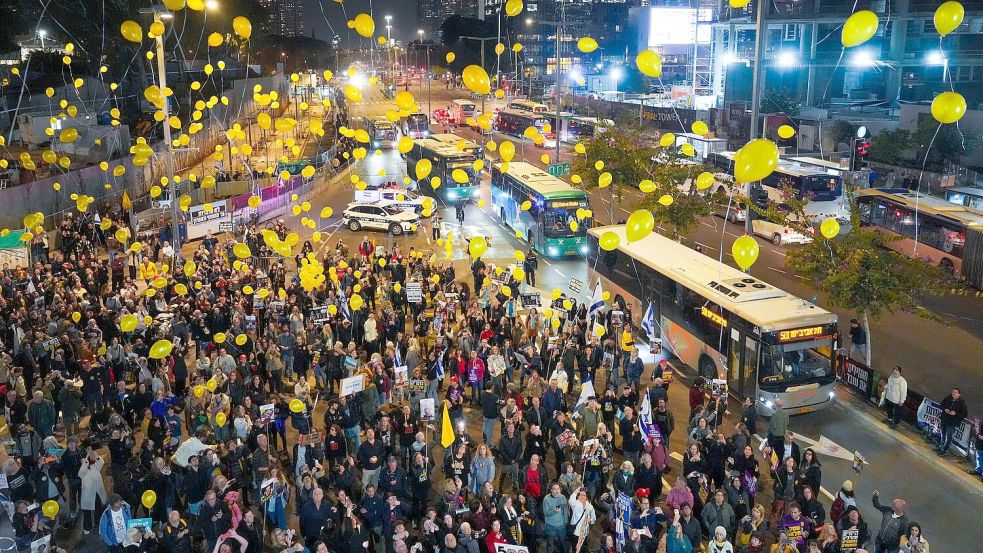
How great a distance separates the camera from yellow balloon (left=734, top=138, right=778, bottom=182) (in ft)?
34.2

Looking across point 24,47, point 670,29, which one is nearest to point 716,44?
point 670,29

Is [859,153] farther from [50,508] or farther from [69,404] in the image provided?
[50,508]

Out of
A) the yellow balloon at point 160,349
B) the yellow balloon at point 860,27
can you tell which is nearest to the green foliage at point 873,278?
the yellow balloon at point 860,27

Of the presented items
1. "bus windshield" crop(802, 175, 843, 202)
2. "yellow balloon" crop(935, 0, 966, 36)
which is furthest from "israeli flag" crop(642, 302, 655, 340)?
"bus windshield" crop(802, 175, 843, 202)

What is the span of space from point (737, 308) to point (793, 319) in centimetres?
107

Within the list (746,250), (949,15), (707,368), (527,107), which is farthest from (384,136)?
(949,15)

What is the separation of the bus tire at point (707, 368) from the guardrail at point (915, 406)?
2443mm

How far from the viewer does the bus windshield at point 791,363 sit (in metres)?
14.2

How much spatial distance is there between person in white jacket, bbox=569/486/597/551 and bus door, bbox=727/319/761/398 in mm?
5572

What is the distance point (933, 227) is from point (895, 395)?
42.1 ft

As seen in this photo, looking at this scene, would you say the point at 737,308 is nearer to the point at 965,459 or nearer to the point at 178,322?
the point at 965,459

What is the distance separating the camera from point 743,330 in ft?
48.2

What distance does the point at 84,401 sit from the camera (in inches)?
582

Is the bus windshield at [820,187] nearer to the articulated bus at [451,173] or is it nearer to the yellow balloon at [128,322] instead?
the articulated bus at [451,173]
